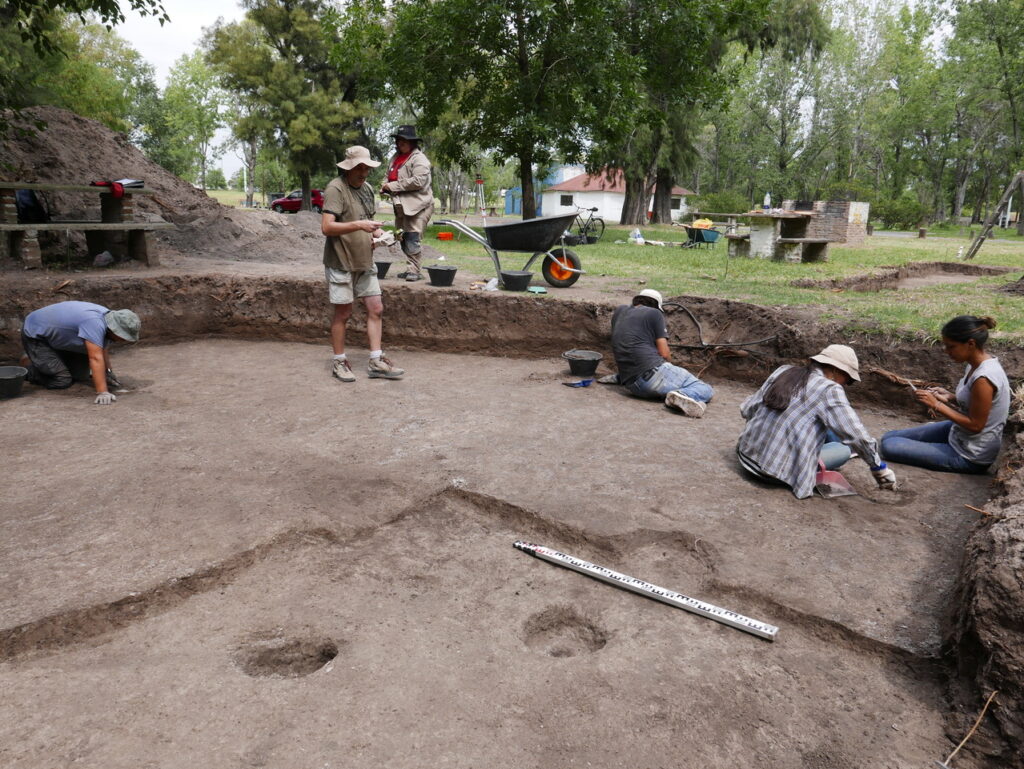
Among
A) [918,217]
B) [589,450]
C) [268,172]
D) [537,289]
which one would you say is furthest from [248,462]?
[268,172]

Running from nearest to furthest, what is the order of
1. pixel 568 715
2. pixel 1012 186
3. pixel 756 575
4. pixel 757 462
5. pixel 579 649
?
pixel 568 715
pixel 579 649
pixel 756 575
pixel 757 462
pixel 1012 186

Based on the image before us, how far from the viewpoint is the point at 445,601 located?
336 cm

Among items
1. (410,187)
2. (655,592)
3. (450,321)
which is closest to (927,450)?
(655,592)

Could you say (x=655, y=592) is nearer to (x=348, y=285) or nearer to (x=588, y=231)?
(x=348, y=285)

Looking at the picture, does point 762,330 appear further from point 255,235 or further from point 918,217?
point 918,217

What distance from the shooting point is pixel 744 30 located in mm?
24031

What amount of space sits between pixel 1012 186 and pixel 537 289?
9.05 meters

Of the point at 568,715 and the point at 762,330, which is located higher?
the point at 762,330

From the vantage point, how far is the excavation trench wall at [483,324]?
21.7 feet

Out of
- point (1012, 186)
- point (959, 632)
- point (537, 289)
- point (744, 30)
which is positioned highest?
point (744, 30)

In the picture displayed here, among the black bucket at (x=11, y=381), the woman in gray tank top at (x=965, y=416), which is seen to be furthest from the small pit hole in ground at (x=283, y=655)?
the black bucket at (x=11, y=381)

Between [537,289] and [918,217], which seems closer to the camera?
[537,289]

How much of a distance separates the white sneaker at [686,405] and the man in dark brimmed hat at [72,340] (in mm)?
4625

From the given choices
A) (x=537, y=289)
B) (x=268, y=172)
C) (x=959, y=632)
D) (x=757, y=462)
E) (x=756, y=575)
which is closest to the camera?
(x=959, y=632)
